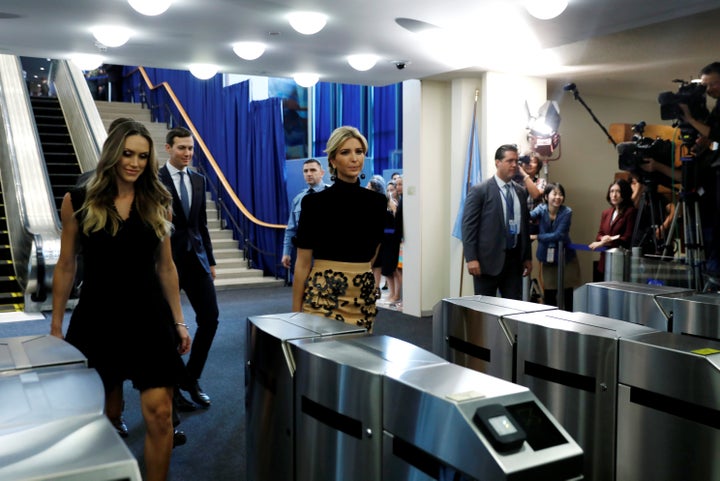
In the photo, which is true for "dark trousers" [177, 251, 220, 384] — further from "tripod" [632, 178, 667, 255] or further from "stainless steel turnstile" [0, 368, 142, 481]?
"tripod" [632, 178, 667, 255]

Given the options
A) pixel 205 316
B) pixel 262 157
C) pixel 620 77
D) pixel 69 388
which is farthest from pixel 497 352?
pixel 262 157

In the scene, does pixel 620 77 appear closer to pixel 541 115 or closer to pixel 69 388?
pixel 541 115

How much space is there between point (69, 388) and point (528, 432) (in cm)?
87

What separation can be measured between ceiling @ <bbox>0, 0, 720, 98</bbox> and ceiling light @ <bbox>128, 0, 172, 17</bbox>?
156 millimetres

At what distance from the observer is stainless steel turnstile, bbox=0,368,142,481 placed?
38.3 inches

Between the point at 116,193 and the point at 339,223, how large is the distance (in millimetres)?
733

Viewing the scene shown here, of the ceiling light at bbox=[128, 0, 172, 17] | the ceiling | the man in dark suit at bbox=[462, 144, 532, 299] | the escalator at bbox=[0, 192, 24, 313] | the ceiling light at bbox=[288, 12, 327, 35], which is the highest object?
the ceiling

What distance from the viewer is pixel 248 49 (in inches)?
199

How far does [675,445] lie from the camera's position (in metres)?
1.82

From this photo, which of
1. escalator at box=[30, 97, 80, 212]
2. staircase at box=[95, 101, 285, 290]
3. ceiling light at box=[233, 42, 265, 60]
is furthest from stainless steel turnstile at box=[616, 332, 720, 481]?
escalator at box=[30, 97, 80, 212]

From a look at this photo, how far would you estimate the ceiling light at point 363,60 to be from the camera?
5352 mm

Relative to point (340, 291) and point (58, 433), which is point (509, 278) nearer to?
point (340, 291)

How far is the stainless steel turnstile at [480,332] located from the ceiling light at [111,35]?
3.20 m

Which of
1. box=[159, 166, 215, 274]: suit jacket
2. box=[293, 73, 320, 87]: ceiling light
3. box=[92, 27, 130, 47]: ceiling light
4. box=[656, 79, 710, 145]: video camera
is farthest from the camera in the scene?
box=[293, 73, 320, 87]: ceiling light
